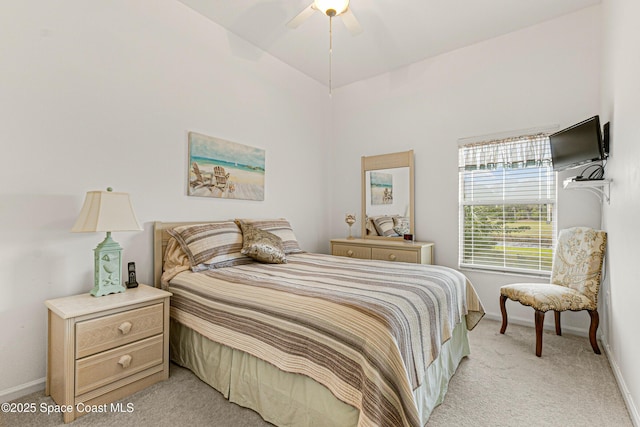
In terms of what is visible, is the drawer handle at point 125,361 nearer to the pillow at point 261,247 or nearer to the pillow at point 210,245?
the pillow at point 210,245

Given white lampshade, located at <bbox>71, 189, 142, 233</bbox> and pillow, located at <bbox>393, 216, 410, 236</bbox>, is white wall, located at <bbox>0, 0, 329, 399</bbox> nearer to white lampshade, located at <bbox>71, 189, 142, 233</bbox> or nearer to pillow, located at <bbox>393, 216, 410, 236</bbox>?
white lampshade, located at <bbox>71, 189, 142, 233</bbox>

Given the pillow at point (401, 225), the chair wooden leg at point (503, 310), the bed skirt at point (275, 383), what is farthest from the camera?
the pillow at point (401, 225)

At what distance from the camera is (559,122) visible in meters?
3.00

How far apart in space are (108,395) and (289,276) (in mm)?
1272

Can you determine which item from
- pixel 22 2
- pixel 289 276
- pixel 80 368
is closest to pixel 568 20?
pixel 289 276

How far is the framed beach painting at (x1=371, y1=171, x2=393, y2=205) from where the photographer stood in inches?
159

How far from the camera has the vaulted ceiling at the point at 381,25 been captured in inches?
111

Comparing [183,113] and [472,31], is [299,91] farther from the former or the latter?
[472,31]

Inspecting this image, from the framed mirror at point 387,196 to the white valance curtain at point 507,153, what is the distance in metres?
0.66

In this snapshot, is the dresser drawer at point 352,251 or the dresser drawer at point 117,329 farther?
the dresser drawer at point 352,251

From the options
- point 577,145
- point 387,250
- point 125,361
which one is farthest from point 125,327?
point 577,145

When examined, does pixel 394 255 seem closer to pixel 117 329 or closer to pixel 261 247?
pixel 261 247

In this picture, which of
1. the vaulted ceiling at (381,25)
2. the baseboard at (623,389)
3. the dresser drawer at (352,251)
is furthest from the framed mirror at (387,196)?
the baseboard at (623,389)

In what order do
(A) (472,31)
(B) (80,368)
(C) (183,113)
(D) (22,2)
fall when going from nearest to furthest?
(B) (80,368) < (D) (22,2) < (C) (183,113) < (A) (472,31)
